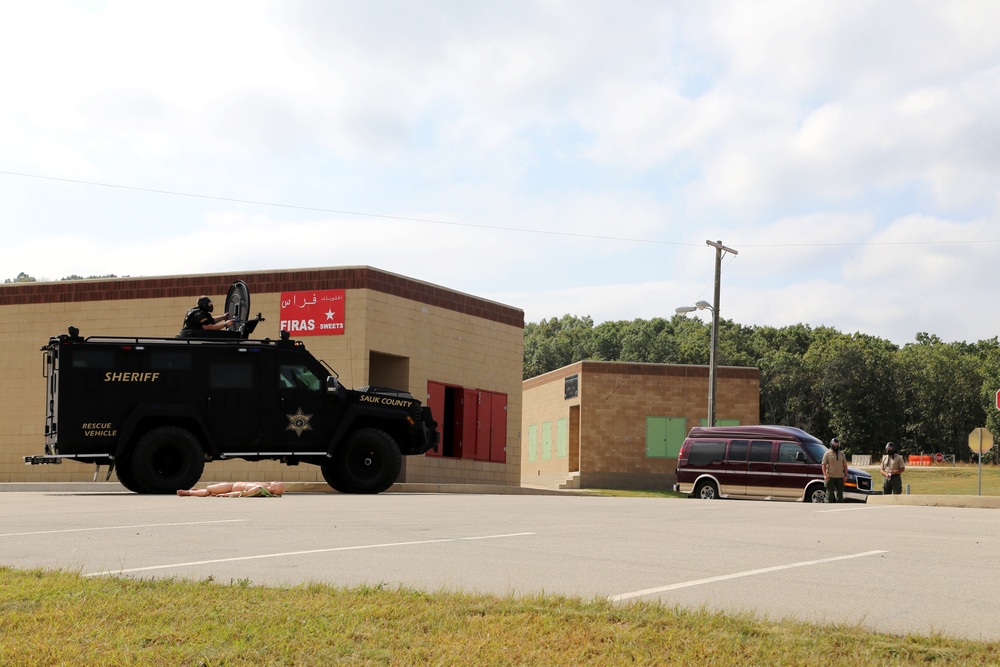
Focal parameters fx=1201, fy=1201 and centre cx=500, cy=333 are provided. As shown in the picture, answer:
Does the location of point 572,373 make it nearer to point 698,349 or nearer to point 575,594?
point 575,594

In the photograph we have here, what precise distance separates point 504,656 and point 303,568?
336cm

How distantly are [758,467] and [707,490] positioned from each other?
1489 mm

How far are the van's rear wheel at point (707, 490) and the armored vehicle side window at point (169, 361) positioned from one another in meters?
13.6

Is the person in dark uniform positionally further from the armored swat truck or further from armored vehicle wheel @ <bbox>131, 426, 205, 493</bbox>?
armored vehicle wheel @ <bbox>131, 426, 205, 493</bbox>

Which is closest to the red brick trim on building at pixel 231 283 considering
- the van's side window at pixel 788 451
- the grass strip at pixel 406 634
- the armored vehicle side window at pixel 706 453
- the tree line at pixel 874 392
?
the armored vehicle side window at pixel 706 453

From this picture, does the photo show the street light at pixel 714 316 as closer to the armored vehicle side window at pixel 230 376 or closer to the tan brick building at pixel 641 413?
the tan brick building at pixel 641 413

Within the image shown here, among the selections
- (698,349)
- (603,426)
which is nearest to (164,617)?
(603,426)

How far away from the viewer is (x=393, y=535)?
462 inches

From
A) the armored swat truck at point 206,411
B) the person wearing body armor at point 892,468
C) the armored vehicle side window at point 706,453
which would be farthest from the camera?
the armored vehicle side window at point 706,453

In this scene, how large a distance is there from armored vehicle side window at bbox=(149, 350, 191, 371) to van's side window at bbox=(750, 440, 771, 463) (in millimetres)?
13862

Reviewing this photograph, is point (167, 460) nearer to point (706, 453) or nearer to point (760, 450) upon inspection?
point (706, 453)

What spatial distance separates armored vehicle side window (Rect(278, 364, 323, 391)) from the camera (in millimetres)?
21016

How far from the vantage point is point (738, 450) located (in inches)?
1126

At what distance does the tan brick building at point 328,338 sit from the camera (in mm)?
32750
